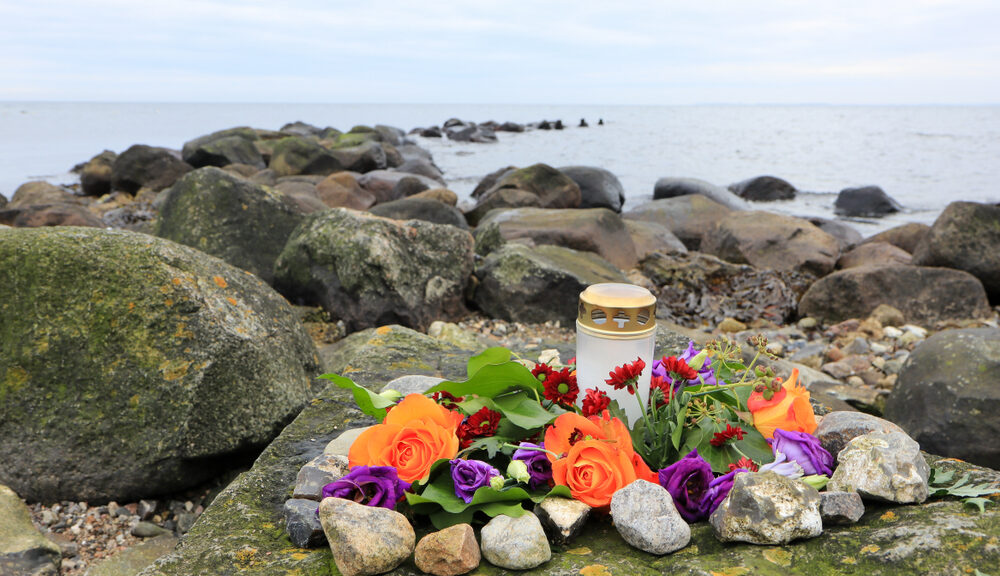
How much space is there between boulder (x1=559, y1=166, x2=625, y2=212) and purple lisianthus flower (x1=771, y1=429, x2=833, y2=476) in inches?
641

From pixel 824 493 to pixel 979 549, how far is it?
31cm

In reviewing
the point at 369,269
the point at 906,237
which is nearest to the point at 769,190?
the point at 906,237

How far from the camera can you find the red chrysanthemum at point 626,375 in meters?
1.66

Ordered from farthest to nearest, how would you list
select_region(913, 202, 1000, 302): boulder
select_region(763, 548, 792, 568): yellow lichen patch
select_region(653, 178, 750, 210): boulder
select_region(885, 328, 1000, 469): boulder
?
select_region(653, 178, 750, 210): boulder → select_region(913, 202, 1000, 302): boulder → select_region(885, 328, 1000, 469): boulder → select_region(763, 548, 792, 568): yellow lichen patch

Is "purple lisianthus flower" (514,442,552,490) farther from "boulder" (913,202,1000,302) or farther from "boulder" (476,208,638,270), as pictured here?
"boulder" (913,202,1000,302)

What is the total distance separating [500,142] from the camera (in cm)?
4753

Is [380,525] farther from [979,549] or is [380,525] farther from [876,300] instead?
[876,300]

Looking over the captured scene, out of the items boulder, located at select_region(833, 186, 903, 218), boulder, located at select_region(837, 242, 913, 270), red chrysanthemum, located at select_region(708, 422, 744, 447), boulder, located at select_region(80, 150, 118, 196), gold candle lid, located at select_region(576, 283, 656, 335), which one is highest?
gold candle lid, located at select_region(576, 283, 656, 335)

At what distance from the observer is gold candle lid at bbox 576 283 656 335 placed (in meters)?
1.68

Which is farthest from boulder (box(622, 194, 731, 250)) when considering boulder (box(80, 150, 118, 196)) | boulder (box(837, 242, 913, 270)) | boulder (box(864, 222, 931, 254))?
boulder (box(80, 150, 118, 196))

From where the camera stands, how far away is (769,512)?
1.50 metres

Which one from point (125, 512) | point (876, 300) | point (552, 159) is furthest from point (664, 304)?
point (552, 159)

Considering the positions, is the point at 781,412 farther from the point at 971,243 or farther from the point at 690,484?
the point at 971,243

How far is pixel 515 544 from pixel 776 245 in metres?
10.2
